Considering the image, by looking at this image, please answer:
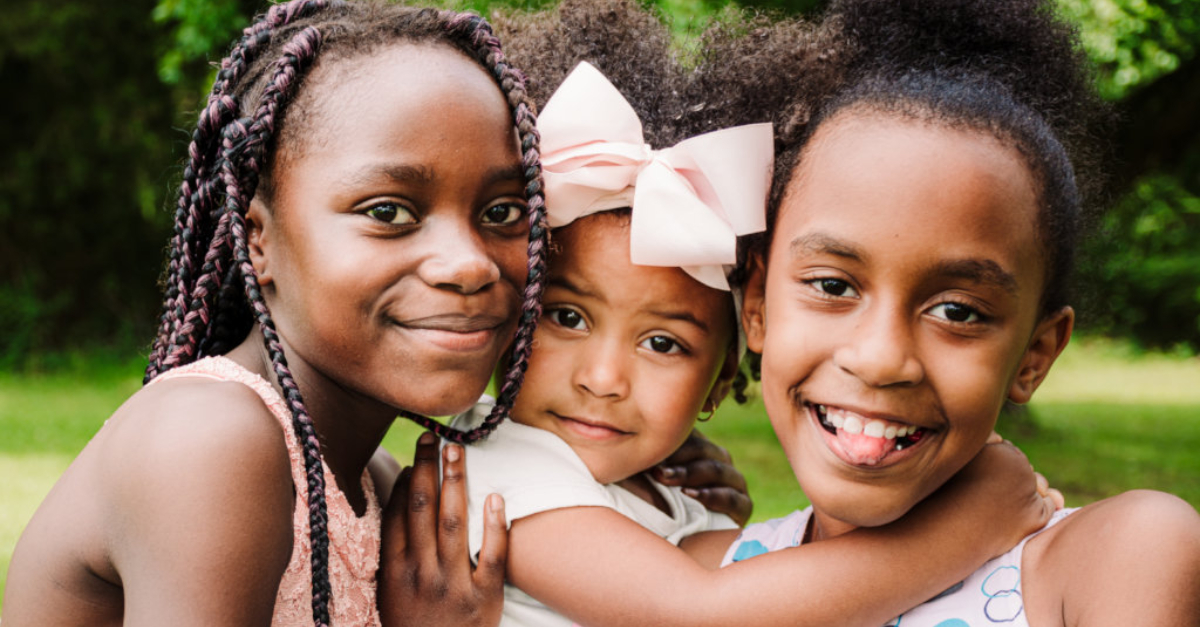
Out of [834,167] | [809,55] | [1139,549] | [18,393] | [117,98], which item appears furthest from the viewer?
[117,98]

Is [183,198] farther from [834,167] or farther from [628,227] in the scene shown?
[834,167]

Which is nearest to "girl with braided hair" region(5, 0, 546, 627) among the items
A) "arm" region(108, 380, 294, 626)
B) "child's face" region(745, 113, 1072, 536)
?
"arm" region(108, 380, 294, 626)

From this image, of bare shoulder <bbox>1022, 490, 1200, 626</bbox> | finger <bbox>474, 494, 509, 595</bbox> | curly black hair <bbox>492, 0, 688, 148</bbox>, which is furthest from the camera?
curly black hair <bbox>492, 0, 688, 148</bbox>

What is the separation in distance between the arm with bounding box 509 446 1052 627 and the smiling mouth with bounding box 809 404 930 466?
0.20m

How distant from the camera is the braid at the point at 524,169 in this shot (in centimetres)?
236

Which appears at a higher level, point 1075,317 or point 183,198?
point 183,198

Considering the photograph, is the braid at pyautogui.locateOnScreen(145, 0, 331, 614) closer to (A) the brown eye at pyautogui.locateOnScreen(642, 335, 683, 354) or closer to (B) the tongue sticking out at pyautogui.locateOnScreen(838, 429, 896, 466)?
(A) the brown eye at pyautogui.locateOnScreen(642, 335, 683, 354)

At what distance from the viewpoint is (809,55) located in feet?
8.00

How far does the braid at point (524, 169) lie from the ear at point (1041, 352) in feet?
3.29

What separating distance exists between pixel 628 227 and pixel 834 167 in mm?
547

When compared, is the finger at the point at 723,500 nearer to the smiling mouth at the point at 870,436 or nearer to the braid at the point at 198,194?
the smiling mouth at the point at 870,436

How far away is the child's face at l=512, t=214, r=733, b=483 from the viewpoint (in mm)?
2510

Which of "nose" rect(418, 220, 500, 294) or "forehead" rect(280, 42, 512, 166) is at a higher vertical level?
"forehead" rect(280, 42, 512, 166)

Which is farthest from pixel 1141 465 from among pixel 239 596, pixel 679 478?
pixel 239 596
